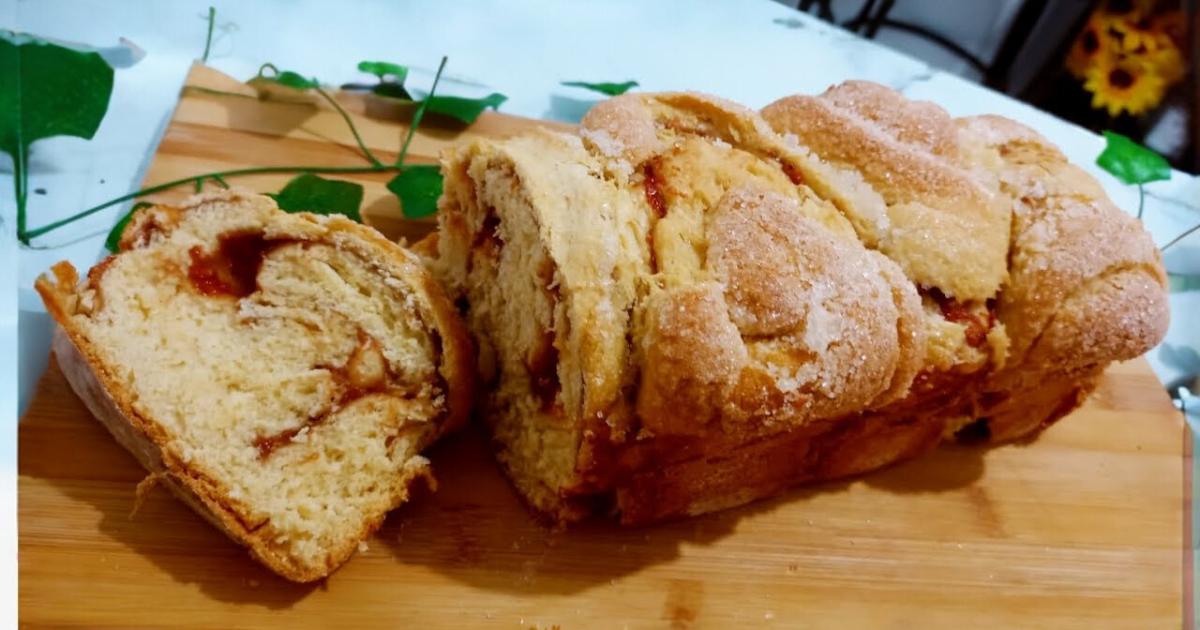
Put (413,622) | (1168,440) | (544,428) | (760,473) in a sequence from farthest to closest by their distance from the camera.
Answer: (1168,440) < (760,473) < (544,428) < (413,622)

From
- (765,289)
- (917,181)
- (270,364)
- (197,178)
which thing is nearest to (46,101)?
(197,178)

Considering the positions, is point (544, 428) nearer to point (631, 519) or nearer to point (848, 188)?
point (631, 519)

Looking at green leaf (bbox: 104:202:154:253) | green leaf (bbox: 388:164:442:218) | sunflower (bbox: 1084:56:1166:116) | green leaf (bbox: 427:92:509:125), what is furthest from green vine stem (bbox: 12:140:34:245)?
sunflower (bbox: 1084:56:1166:116)

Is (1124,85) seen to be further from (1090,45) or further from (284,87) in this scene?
(284,87)

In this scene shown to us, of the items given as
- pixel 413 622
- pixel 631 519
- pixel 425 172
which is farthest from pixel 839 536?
pixel 425 172

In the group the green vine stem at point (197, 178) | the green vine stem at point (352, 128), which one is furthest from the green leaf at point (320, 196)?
the green vine stem at point (352, 128)

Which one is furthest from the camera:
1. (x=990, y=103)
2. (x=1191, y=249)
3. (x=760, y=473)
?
(x=990, y=103)

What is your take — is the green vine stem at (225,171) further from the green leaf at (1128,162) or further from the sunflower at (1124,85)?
the sunflower at (1124,85)
